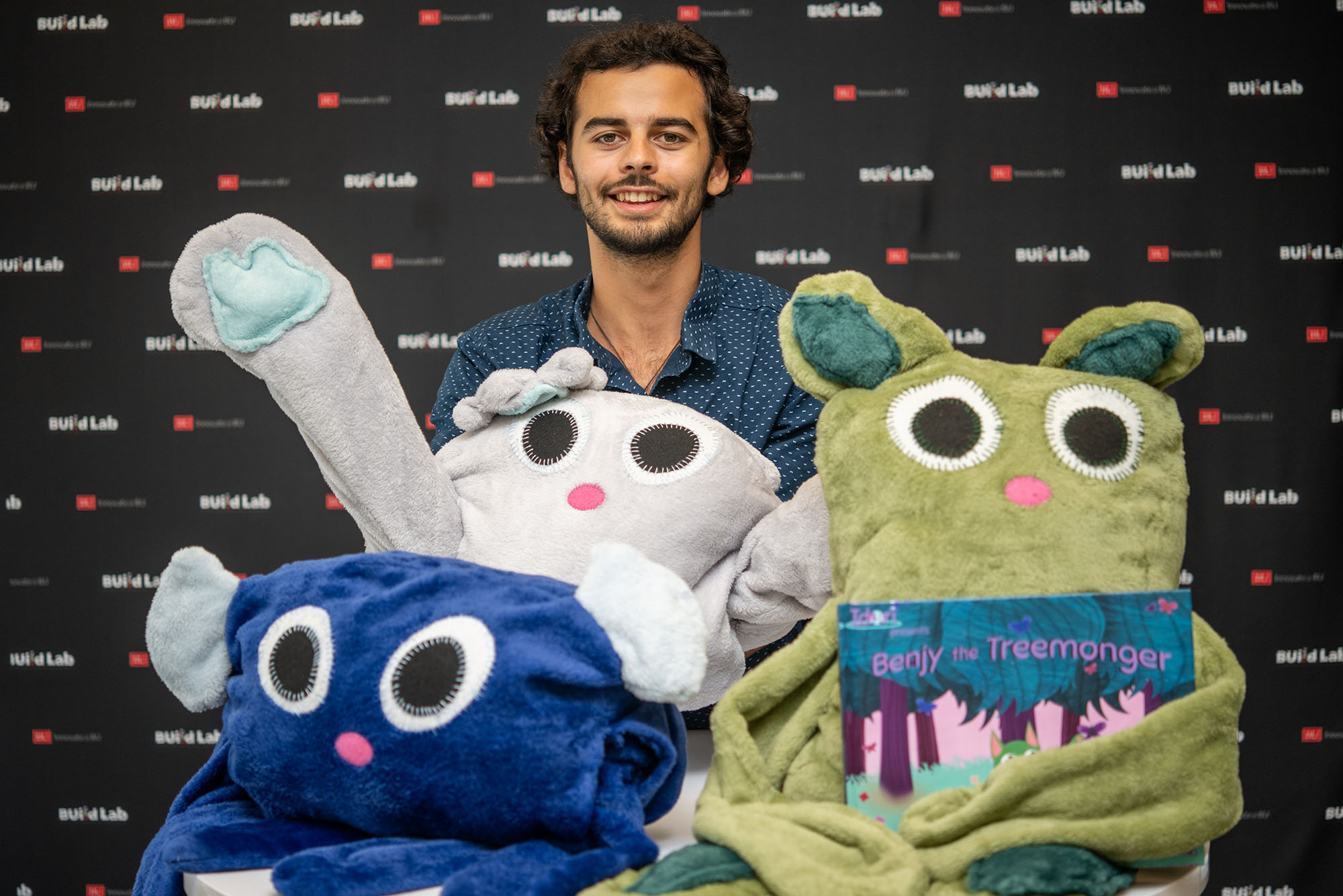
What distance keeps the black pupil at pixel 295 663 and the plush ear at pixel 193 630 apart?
0.09 meters

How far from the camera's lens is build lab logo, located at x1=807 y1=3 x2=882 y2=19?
2.77 meters

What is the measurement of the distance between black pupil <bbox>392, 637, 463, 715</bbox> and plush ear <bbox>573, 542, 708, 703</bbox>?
103mm

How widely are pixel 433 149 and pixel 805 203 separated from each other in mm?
998

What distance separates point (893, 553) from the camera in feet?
2.77

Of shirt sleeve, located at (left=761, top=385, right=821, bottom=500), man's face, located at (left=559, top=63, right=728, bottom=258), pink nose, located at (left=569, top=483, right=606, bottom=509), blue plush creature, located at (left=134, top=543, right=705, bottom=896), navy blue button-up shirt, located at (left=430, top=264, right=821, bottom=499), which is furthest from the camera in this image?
man's face, located at (left=559, top=63, right=728, bottom=258)

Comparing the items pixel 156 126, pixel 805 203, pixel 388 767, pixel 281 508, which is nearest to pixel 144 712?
pixel 281 508

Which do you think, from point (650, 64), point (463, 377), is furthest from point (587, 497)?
point (650, 64)

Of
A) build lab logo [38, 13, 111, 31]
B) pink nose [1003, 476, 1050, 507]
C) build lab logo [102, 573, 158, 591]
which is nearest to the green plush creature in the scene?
pink nose [1003, 476, 1050, 507]

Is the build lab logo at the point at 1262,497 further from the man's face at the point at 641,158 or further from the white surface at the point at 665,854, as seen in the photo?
the white surface at the point at 665,854

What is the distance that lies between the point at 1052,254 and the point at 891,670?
2.24 metres

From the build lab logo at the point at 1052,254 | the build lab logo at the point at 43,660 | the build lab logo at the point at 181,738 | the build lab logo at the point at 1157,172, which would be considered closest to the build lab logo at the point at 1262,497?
the build lab logo at the point at 1052,254

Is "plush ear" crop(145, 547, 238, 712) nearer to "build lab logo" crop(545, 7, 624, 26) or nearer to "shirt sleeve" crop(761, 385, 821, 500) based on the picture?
"shirt sleeve" crop(761, 385, 821, 500)

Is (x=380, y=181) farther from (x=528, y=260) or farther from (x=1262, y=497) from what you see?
(x=1262, y=497)

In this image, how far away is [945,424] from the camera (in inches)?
34.7
